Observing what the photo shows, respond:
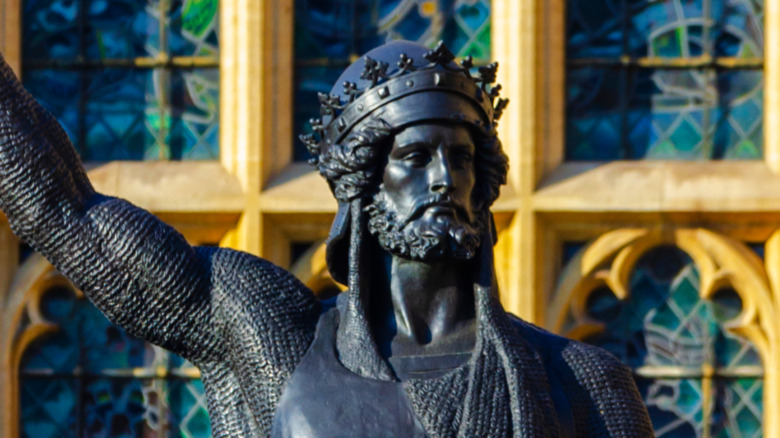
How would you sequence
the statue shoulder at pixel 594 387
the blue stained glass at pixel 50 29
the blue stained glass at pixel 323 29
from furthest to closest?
the blue stained glass at pixel 50 29 < the blue stained glass at pixel 323 29 < the statue shoulder at pixel 594 387

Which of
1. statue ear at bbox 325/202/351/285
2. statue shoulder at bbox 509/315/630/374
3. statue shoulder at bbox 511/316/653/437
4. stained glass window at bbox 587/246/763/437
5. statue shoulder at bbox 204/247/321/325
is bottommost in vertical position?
stained glass window at bbox 587/246/763/437

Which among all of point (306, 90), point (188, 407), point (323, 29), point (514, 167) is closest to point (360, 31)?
point (323, 29)

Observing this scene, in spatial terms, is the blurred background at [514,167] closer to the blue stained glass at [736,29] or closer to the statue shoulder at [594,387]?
the blue stained glass at [736,29]

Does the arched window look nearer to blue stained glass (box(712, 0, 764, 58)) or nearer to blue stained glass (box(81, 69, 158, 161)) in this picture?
blue stained glass (box(712, 0, 764, 58))

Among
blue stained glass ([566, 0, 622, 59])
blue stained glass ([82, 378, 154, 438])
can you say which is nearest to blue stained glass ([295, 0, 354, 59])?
blue stained glass ([566, 0, 622, 59])

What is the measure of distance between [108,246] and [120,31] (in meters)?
7.76

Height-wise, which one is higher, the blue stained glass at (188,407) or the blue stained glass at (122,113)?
the blue stained glass at (122,113)

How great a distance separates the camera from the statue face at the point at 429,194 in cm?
332

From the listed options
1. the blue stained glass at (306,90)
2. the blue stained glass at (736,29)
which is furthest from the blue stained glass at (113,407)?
the blue stained glass at (736,29)

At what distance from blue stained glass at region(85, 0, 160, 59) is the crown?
7801 mm

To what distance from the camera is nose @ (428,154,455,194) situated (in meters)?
3.32

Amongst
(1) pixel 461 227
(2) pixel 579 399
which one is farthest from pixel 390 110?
(2) pixel 579 399

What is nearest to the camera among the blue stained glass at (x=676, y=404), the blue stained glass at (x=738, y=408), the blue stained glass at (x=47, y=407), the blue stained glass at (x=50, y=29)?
the blue stained glass at (x=676, y=404)

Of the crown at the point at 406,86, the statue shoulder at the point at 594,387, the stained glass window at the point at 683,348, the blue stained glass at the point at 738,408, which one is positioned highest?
the crown at the point at 406,86
